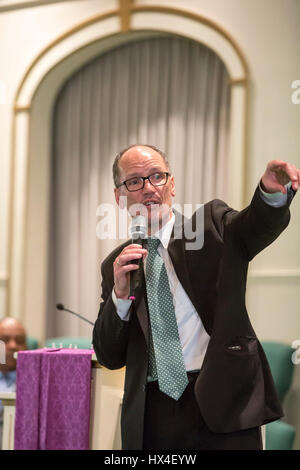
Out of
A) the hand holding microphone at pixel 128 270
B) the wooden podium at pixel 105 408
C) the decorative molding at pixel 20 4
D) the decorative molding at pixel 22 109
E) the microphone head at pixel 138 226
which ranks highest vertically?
the decorative molding at pixel 20 4

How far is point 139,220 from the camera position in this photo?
2.16m

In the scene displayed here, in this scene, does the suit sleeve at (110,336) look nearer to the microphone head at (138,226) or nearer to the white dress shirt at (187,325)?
the white dress shirt at (187,325)

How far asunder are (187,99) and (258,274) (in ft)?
6.44

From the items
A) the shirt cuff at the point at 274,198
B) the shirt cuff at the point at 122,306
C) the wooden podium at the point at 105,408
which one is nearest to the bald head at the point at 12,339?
the wooden podium at the point at 105,408

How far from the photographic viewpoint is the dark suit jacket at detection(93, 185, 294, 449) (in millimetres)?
1894

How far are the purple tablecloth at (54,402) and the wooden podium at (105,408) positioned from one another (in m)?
0.05

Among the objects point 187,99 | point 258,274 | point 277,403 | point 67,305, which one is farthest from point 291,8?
point 277,403

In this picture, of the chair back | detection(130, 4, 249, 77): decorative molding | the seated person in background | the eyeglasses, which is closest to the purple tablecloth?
the eyeglasses

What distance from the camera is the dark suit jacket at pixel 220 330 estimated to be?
1.89m

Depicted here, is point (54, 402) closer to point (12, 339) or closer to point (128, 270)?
point (128, 270)

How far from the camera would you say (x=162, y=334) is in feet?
6.68

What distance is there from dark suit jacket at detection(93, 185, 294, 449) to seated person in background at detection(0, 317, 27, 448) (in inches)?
117

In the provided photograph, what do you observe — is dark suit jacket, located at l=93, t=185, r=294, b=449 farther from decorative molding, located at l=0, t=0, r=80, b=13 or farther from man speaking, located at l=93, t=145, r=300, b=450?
decorative molding, located at l=0, t=0, r=80, b=13

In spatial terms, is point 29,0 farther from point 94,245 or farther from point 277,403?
point 277,403
